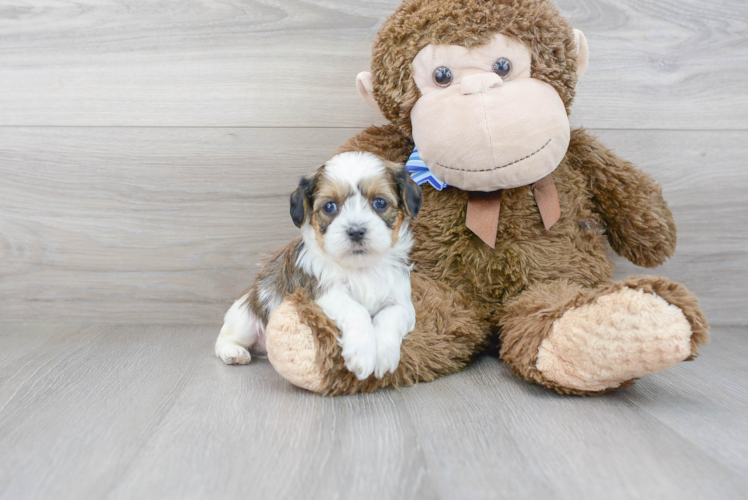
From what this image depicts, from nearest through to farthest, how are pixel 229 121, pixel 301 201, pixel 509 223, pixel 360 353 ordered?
pixel 360 353 < pixel 301 201 < pixel 509 223 < pixel 229 121

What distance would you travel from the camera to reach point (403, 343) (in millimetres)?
1508

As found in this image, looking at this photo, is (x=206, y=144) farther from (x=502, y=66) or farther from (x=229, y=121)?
(x=502, y=66)

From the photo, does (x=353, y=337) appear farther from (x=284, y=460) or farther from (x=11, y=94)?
(x=11, y=94)

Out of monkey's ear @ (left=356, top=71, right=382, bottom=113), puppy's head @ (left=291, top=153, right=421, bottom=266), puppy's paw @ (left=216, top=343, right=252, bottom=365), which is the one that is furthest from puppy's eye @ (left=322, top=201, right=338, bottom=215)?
puppy's paw @ (left=216, top=343, right=252, bottom=365)

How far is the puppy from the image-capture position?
1.38 meters

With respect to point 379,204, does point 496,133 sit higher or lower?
higher

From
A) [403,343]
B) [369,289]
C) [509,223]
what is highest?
[509,223]

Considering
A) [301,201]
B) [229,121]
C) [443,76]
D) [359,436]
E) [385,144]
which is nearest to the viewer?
[359,436]

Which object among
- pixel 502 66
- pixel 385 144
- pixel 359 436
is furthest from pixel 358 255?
pixel 502 66

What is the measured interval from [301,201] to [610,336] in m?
0.79

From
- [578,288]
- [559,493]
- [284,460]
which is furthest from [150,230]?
[559,493]

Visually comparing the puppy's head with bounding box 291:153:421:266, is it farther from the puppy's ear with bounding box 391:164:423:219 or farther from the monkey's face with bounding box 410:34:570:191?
the monkey's face with bounding box 410:34:570:191

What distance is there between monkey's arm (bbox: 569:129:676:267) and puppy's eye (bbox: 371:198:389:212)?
26.8 inches

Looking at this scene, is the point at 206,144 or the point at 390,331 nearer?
the point at 390,331
